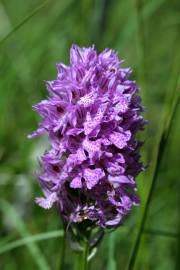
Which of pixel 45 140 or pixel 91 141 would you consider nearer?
pixel 91 141

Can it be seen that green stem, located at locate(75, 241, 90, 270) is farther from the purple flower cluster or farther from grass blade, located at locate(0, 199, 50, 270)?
grass blade, located at locate(0, 199, 50, 270)

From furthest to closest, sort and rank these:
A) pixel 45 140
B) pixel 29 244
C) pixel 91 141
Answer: pixel 45 140, pixel 29 244, pixel 91 141

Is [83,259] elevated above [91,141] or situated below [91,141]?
below

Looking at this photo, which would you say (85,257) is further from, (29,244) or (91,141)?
(29,244)

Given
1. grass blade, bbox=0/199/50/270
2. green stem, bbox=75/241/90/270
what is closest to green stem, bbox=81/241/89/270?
green stem, bbox=75/241/90/270

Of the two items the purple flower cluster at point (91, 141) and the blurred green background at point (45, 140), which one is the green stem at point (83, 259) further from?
the blurred green background at point (45, 140)

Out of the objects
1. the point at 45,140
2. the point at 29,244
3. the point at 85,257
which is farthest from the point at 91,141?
the point at 45,140

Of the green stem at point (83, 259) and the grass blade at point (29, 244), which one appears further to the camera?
the grass blade at point (29, 244)

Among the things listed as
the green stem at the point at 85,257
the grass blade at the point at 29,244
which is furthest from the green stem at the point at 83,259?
the grass blade at the point at 29,244

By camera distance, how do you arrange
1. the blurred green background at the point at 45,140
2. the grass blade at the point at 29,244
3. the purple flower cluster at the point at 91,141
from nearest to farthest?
1. the purple flower cluster at the point at 91,141
2. the grass blade at the point at 29,244
3. the blurred green background at the point at 45,140
